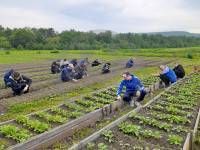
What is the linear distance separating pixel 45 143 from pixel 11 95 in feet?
30.3

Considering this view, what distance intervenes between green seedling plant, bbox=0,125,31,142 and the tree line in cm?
8729

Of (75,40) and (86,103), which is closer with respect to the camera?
(86,103)

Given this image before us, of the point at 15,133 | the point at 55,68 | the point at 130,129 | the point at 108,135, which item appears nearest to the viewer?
the point at 15,133

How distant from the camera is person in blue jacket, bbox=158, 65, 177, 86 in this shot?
23469 mm

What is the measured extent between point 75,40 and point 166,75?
97.8 metres

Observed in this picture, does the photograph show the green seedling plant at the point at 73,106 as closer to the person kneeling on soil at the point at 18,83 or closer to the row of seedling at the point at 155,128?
the row of seedling at the point at 155,128

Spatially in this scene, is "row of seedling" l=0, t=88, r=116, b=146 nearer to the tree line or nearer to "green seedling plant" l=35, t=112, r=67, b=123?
"green seedling plant" l=35, t=112, r=67, b=123

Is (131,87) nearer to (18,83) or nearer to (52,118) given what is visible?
(52,118)

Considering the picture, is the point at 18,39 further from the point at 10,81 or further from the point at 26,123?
the point at 26,123

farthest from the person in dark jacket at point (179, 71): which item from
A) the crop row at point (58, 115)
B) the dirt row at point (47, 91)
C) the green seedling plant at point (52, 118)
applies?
the green seedling plant at point (52, 118)

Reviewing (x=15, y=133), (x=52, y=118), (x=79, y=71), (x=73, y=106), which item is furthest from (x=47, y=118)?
(x=79, y=71)

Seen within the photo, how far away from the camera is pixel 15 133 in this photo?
11242mm

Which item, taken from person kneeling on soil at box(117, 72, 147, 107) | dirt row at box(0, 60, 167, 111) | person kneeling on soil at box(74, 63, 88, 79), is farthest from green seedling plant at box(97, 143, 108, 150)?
person kneeling on soil at box(74, 63, 88, 79)

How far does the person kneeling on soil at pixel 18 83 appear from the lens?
18922mm
